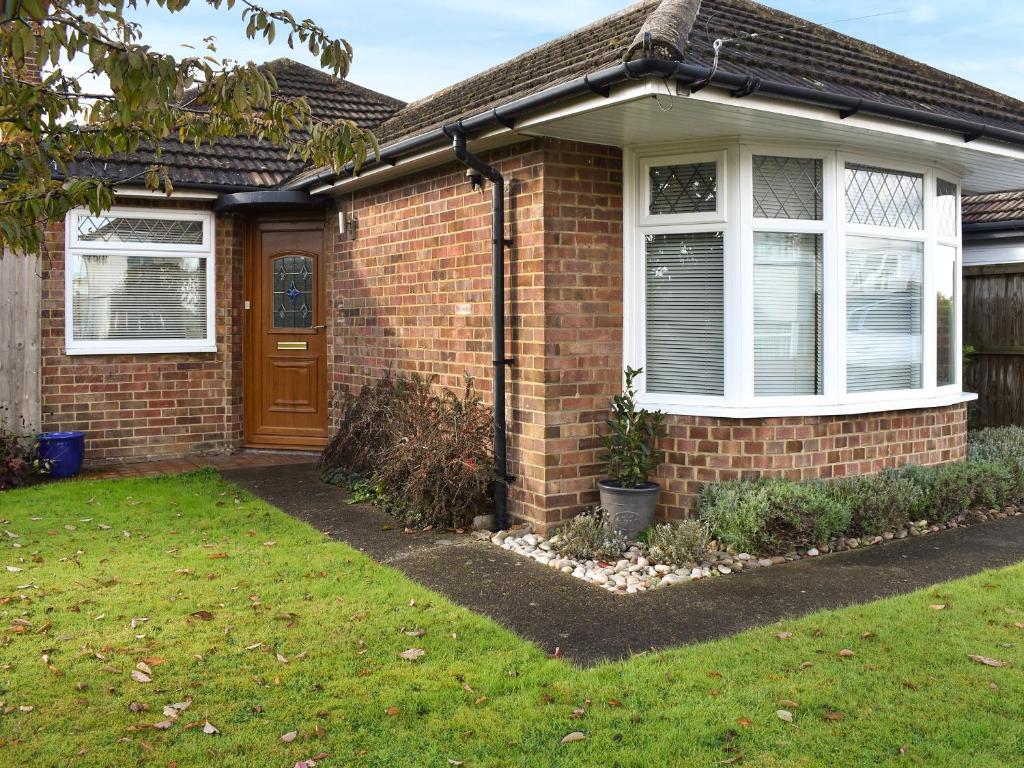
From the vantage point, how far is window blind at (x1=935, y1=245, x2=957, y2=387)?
25.5 feet

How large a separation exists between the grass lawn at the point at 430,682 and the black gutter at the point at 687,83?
116 inches

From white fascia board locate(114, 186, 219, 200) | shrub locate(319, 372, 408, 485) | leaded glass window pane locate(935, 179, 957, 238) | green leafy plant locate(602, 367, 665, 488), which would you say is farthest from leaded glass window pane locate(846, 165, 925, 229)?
white fascia board locate(114, 186, 219, 200)

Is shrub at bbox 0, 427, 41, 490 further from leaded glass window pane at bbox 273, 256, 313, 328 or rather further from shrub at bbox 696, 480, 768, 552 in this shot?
shrub at bbox 696, 480, 768, 552

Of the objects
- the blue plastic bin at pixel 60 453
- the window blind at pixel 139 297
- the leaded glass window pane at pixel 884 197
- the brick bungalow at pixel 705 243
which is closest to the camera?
the brick bungalow at pixel 705 243

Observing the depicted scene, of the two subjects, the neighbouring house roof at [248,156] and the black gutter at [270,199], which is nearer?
the black gutter at [270,199]

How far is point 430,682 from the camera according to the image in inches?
154

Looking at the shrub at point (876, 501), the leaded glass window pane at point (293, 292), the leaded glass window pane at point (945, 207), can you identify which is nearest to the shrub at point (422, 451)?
the leaded glass window pane at point (293, 292)

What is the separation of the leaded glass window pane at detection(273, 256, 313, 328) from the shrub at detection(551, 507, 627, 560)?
524 centimetres

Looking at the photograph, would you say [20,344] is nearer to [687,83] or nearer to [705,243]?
[705,243]

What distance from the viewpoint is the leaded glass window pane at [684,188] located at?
6.54m

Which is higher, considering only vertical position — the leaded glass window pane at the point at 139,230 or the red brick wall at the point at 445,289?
the leaded glass window pane at the point at 139,230

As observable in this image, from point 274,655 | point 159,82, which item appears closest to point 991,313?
point 274,655

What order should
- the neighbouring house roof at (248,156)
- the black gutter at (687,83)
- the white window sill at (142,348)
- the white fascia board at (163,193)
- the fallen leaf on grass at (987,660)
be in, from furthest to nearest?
the neighbouring house roof at (248,156)
the white window sill at (142,348)
the white fascia board at (163,193)
the black gutter at (687,83)
the fallen leaf on grass at (987,660)

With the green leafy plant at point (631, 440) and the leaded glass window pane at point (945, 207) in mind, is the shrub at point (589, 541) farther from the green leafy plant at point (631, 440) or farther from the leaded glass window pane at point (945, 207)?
the leaded glass window pane at point (945, 207)
